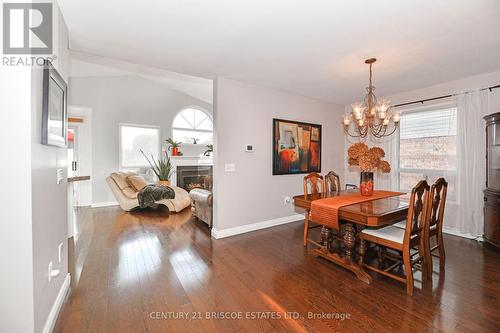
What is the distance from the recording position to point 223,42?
2.39 metres

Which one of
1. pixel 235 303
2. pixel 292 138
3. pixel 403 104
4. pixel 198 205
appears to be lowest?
pixel 235 303

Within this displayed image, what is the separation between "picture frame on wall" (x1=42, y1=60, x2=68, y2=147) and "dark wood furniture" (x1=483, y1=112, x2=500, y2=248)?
4684 mm

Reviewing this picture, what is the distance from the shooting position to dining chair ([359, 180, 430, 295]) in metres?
1.95

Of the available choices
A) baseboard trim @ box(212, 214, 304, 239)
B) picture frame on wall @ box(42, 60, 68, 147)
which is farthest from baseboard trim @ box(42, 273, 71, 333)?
baseboard trim @ box(212, 214, 304, 239)

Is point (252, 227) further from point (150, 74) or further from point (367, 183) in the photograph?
point (150, 74)

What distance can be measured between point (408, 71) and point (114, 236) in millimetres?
5026

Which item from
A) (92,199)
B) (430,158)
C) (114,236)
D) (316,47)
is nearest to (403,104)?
(430,158)

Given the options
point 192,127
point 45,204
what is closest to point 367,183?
point 45,204

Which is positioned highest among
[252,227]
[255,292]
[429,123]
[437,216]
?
[429,123]

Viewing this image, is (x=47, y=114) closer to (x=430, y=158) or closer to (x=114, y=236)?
(x=114, y=236)

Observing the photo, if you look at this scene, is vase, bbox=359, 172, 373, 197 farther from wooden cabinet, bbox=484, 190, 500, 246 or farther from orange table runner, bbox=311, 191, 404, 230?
wooden cabinet, bbox=484, 190, 500, 246

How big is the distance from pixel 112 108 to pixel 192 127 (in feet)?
7.33

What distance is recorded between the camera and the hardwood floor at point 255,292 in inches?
64.6

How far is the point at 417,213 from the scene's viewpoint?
2.03 metres
